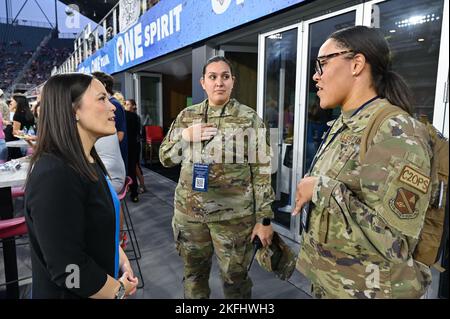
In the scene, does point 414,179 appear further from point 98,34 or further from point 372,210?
point 98,34

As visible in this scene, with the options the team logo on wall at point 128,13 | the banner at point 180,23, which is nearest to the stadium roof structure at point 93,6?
the team logo on wall at point 128,13

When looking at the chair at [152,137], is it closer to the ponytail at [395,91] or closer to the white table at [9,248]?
the white table at [9,248]

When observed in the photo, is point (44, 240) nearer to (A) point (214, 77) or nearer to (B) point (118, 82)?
(A) point (214, 77)

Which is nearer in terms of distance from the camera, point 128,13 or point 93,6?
point 128,13

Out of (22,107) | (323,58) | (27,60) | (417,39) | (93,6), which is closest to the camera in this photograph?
(323,58)

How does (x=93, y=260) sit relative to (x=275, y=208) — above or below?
above

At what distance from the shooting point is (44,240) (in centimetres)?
85

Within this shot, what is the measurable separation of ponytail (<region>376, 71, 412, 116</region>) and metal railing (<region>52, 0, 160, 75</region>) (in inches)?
196

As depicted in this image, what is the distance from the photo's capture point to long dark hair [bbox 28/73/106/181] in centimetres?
94

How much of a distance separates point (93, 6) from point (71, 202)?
16117mm

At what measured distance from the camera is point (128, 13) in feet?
21.0

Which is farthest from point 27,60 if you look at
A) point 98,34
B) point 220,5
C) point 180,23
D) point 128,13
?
point 220,5
